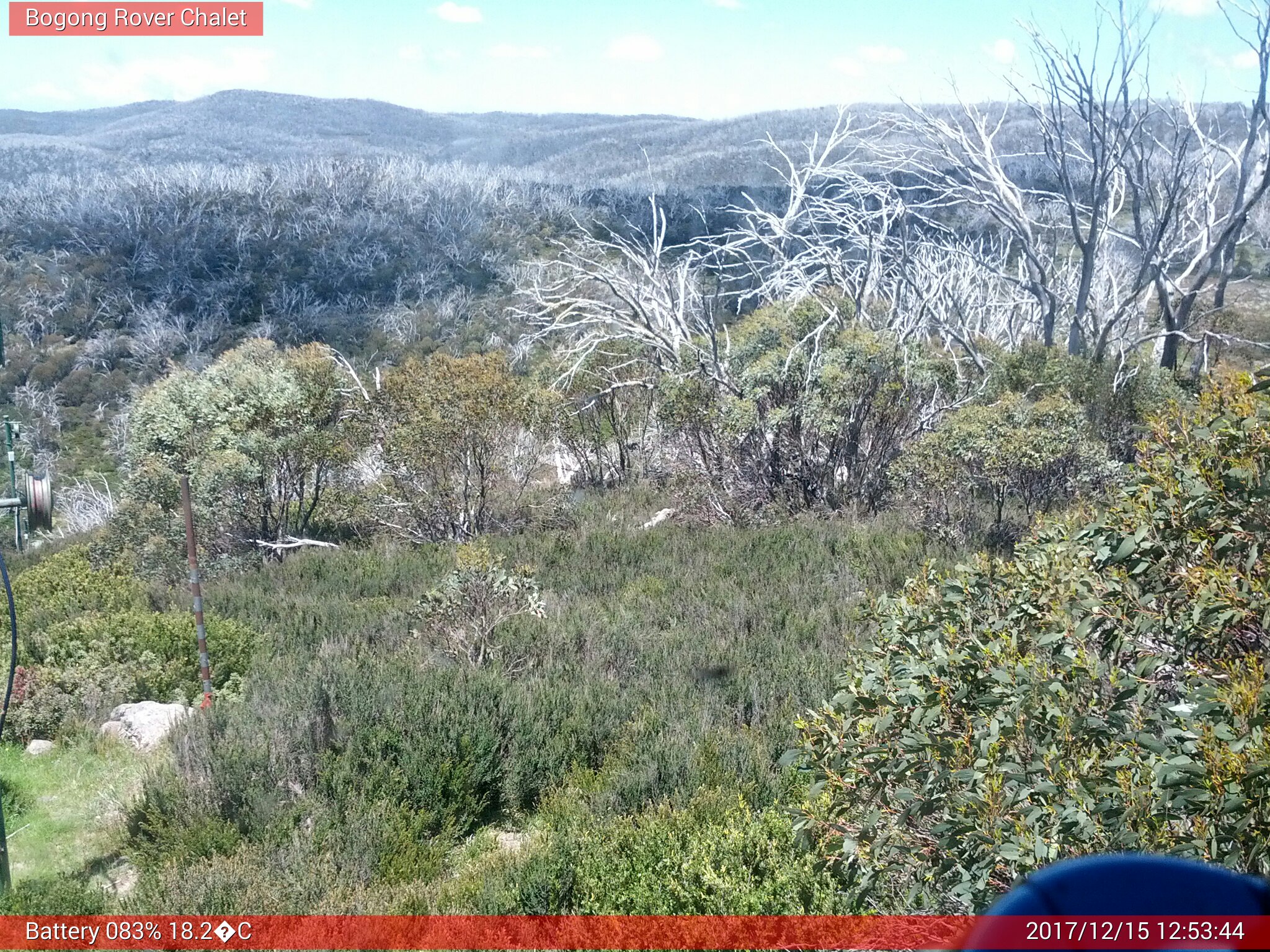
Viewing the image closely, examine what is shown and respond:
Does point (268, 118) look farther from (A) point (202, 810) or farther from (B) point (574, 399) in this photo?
(A) point (202, 810)

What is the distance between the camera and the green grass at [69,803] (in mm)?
4590

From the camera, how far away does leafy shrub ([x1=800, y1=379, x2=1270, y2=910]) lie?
212 cm

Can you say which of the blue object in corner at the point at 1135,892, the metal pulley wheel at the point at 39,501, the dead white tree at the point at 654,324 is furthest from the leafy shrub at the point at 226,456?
the blue object in corner at the point at 1135,892

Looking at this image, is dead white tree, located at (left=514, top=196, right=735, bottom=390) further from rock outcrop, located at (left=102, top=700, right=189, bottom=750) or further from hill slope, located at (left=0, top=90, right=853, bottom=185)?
hill slope, located at (left=0, top=90, right=853, bottom=185)

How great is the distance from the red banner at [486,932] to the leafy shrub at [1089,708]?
13 cm

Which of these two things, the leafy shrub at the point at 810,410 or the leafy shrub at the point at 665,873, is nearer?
the leafy shrub at the point at 665,873

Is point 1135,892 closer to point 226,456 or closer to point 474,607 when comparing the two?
point 474,607

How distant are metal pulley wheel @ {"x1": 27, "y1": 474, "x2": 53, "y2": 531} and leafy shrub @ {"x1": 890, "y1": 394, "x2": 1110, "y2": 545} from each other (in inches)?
306

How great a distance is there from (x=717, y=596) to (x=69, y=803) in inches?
190

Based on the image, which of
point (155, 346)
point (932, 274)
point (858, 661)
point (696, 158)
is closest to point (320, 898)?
point (858, 661)

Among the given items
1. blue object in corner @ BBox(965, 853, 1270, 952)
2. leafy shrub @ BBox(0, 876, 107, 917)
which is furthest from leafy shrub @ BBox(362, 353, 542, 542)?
blue object in corner @ BBox(965, 853, 1270, 952)

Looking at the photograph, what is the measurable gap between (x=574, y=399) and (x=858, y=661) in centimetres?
1181

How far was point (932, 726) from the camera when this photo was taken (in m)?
2.68

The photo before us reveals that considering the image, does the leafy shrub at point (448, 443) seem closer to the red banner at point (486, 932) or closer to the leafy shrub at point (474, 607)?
the leafy shrub at point (474, 607)
